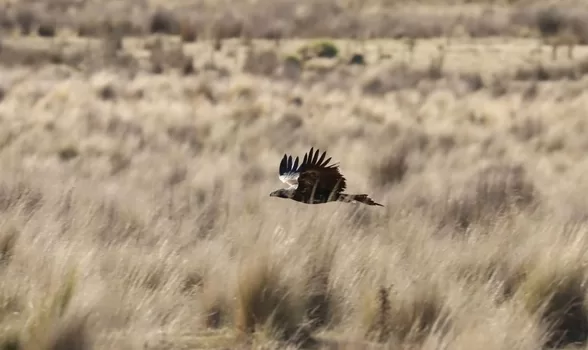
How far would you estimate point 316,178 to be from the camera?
427 cm

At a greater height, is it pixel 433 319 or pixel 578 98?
pixel 578 98

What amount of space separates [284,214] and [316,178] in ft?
8.08

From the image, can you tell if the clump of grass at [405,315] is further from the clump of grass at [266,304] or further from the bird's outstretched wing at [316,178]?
the bird's outstretched wing at [316,178]

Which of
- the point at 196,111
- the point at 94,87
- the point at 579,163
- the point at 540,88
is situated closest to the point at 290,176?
the point at 579,163

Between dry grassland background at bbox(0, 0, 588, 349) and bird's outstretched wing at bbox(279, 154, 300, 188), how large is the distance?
0.69m

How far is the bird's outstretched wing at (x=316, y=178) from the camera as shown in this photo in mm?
4230

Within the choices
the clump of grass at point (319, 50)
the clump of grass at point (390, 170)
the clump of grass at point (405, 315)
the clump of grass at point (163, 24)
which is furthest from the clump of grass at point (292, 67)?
the clump of grass at point (405, 315)

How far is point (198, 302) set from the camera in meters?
5.39

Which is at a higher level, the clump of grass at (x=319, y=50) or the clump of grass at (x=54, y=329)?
the clump of grass at (x=319, y=50)

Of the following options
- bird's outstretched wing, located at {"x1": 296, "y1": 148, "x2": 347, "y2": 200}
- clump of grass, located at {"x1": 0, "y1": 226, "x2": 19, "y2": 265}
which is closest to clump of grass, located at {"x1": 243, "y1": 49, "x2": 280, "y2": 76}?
clump of grass, located at {"x1": 0, "y1": 226, "x2": 19, "y2": 265}

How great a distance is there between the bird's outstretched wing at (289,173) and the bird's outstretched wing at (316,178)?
14 centimetres

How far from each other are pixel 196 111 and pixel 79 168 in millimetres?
5386

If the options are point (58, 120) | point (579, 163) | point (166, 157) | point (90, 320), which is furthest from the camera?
point (58, 120)

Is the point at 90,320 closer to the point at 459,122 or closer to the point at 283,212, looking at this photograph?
the point at 283,212
